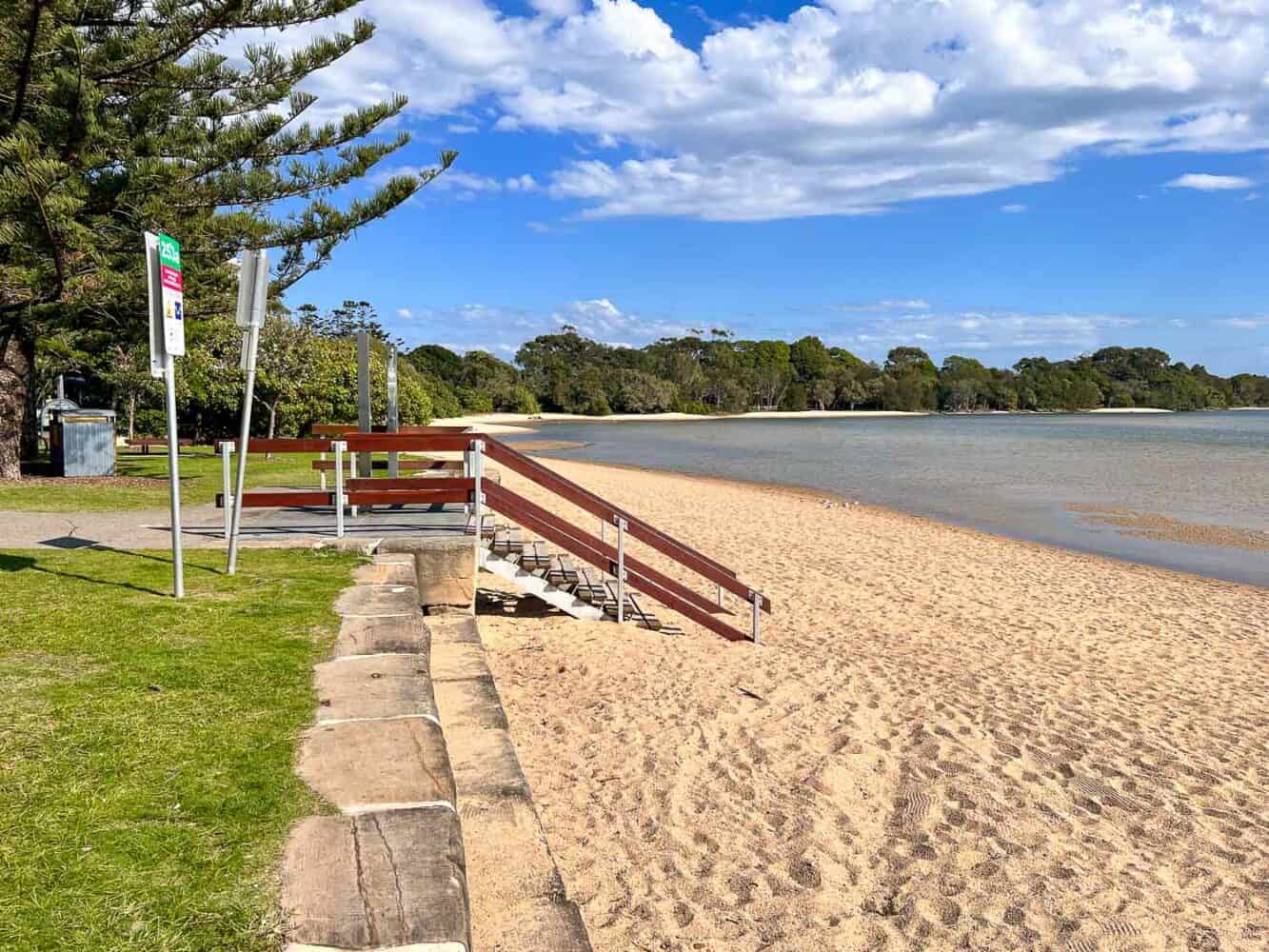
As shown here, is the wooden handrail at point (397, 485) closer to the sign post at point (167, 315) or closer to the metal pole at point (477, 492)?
the metal pole at point (477, 492)

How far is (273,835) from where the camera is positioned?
9.17 ft

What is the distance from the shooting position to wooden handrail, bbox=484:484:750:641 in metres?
7.51

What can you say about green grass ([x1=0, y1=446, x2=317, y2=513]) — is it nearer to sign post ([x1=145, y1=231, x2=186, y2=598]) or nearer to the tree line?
sign post ([x1=145, y1=231, x2=186, y2=598])

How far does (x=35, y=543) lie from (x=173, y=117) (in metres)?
7.20

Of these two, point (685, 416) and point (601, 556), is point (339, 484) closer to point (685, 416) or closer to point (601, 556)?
point (601, 556)

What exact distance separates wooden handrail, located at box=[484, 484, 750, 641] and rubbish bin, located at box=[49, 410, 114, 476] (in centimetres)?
1030

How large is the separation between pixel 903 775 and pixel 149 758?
12.2 ft

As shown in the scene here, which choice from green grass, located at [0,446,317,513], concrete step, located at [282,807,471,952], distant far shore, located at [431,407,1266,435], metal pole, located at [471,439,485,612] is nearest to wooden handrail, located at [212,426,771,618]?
metal pole, located at [471,439,485,612]

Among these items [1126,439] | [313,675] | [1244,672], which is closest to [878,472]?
[1244,672]

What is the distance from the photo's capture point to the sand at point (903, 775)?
12.3ft

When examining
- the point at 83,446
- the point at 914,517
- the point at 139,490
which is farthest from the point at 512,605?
the point at 914,517

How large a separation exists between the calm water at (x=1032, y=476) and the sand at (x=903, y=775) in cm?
741

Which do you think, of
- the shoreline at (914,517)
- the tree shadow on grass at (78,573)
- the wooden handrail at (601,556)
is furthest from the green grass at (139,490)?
the shoreline at (914,517)

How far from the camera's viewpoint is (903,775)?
16.8 ft
